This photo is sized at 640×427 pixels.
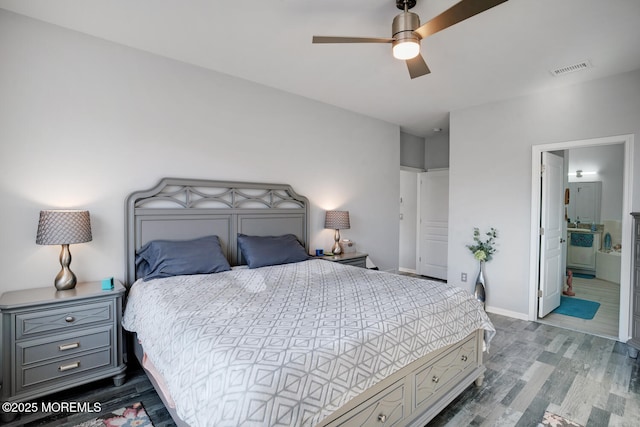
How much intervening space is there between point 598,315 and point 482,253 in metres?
1.62

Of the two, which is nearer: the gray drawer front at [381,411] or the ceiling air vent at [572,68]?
the gray drawer front at [381,411]

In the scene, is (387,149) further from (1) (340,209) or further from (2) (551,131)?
(2) (551,131)

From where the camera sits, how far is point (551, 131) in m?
3.68

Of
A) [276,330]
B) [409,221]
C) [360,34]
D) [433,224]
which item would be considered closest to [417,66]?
[360,34]

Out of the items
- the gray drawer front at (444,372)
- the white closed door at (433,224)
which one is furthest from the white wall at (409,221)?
the gray drawer front at (444,372)

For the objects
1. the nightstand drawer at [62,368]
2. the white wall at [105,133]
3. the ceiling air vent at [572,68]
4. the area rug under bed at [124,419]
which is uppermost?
the ceiling air vent at [572,68]

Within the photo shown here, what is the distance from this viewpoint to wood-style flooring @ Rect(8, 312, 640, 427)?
2.04 m

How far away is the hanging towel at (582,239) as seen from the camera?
6262 mm

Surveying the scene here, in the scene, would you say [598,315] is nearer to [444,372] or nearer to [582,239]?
[582,239]

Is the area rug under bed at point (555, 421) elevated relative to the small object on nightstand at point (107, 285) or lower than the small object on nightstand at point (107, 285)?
lower

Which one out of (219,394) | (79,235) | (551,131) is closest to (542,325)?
(551,131)

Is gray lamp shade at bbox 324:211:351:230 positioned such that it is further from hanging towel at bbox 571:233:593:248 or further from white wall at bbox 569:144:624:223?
white wall at bbox 569:144:624:223

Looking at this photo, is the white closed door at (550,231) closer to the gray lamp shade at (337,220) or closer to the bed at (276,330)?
the bed at (276,330)

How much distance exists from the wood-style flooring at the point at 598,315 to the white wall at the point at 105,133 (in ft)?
11.8
